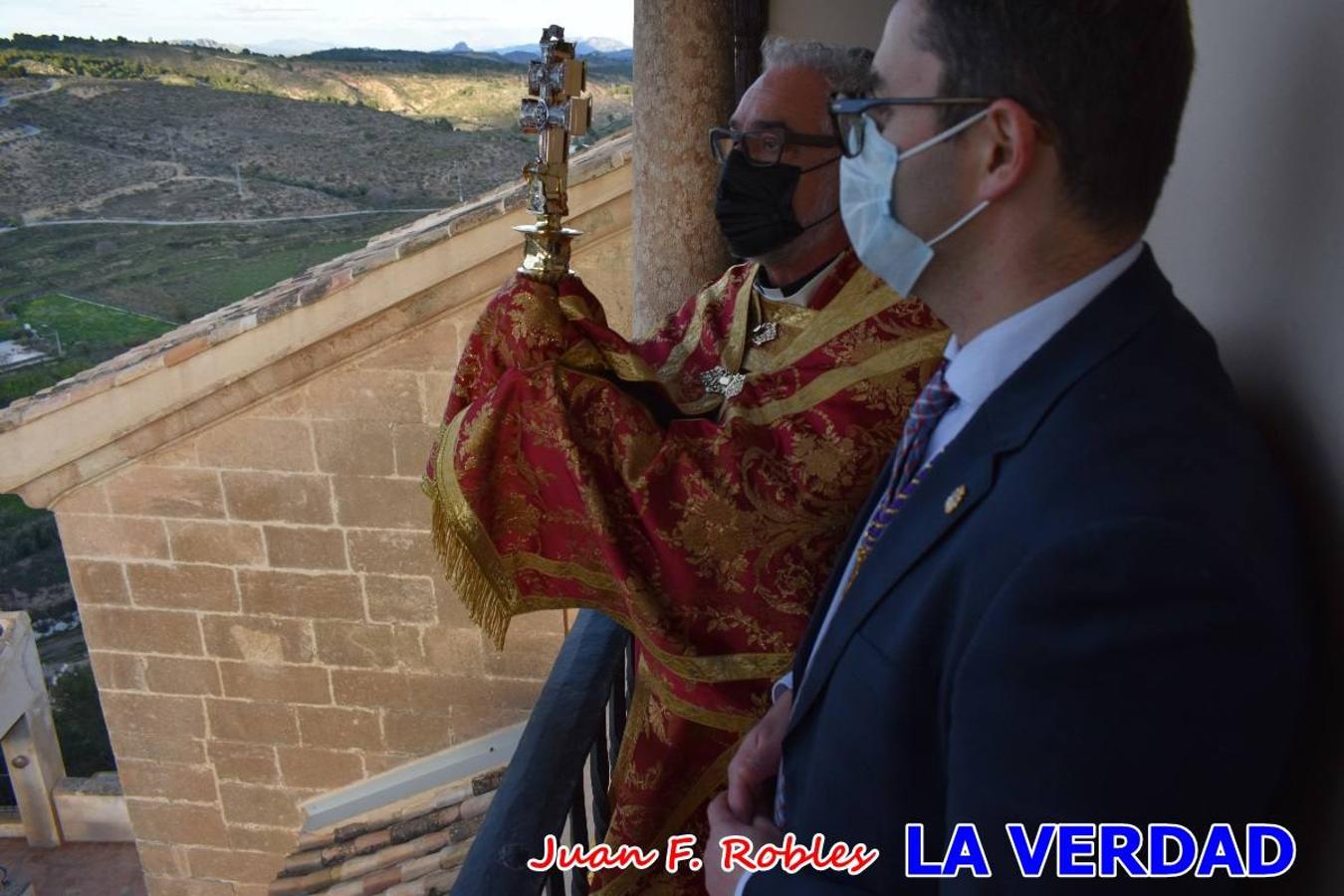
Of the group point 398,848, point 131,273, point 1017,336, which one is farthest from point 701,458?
point 131,273

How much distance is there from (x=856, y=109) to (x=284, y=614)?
205 inches

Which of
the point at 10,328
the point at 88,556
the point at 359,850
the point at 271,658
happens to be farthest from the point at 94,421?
the point at 10,328

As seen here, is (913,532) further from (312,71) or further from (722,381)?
(312,71)

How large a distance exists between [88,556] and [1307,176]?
6.05 meters

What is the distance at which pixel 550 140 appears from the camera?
7.07 ft

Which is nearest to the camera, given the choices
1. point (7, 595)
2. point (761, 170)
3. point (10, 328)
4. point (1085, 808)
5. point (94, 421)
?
point (1085, 808)

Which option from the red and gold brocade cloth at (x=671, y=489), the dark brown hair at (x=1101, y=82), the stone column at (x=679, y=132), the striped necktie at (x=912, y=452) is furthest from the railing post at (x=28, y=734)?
the dark brown hair at (x=1101, y=82)

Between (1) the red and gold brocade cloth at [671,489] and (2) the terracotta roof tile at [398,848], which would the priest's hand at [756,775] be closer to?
(1) the red and gold brocade cloth at [671,489]

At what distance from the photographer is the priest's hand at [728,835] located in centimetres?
127

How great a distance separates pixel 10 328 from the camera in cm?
2238

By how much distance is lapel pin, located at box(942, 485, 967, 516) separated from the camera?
1.02 m

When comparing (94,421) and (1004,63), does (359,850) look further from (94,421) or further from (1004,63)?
(1004,63)

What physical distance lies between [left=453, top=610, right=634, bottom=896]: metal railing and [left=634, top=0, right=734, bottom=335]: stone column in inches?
51.5

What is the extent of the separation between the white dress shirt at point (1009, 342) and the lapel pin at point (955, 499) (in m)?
0.09
